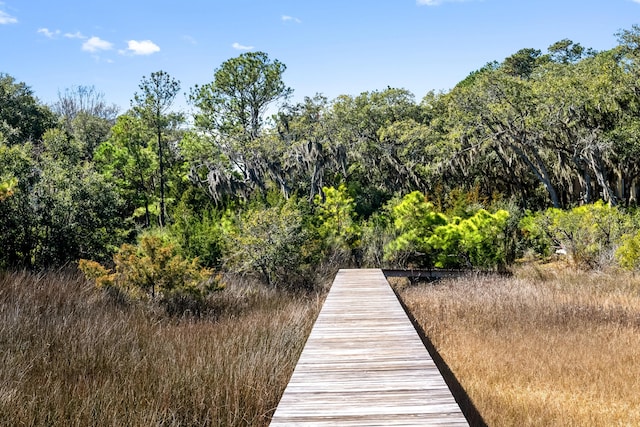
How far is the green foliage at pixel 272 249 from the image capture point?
10.9 meters

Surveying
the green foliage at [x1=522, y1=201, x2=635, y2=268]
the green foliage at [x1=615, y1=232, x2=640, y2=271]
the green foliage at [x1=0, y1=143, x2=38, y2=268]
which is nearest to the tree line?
the green foliage at [x1=0, y1=143, x2=38, y2=268]

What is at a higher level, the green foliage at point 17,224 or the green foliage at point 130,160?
the green foliage at point 130,160

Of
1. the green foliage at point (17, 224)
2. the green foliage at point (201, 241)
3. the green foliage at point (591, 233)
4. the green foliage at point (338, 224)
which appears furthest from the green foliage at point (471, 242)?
the green foliage at point (17, 224)

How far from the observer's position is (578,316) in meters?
7.68

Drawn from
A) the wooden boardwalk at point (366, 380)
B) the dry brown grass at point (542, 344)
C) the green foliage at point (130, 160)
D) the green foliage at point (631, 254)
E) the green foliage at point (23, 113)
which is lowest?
the dry brown grass at point (542, 344)

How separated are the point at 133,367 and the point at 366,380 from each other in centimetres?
217

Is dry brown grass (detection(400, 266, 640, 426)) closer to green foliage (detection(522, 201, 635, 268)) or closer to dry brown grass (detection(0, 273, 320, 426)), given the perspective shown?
green foliage (detection(522, 201, 635, 268))

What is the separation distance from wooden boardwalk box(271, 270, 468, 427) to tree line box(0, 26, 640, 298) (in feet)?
15.5

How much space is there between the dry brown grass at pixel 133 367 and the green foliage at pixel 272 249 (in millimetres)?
4150

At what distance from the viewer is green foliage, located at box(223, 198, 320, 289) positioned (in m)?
10.9

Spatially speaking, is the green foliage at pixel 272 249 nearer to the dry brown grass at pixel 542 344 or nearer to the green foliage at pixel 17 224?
the dry brown grass at pixel 542 344

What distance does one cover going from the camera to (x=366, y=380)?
355 cm

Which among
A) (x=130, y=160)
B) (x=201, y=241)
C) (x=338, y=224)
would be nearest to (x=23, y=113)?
(x=130, y=160)

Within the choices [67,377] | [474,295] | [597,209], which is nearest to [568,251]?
[597,209]
